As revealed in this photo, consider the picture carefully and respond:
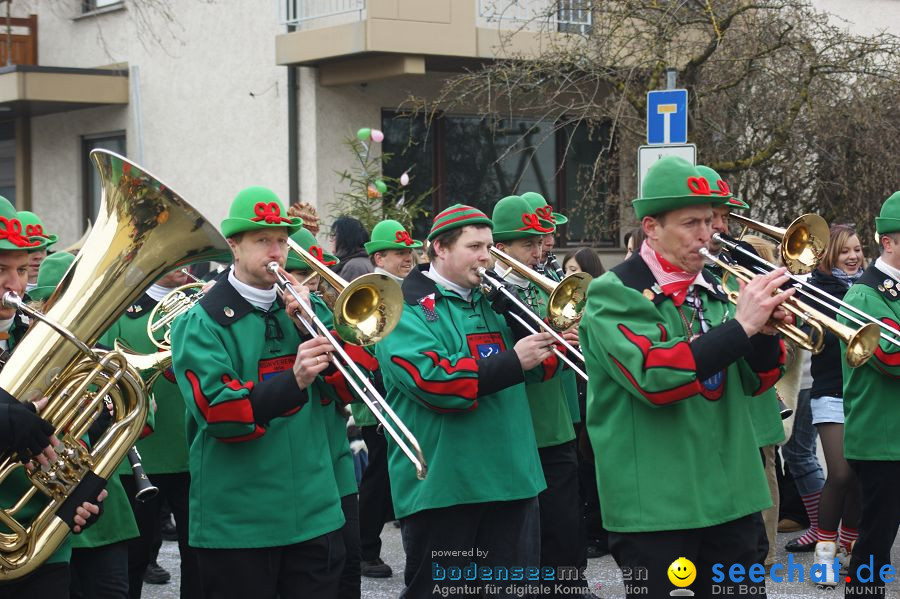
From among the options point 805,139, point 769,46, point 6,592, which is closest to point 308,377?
point 6,592

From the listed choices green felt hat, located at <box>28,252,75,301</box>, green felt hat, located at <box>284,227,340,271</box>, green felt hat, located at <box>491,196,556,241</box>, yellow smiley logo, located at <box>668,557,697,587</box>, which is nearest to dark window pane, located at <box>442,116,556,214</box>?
green felt hat, located at <box>284,227,340,271</box>

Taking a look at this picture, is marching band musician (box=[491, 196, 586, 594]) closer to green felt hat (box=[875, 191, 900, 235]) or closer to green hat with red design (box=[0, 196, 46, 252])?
green felt hat (box=[875, 191, 900, 235])

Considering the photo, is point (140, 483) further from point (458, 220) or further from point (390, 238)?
point (390, 238)

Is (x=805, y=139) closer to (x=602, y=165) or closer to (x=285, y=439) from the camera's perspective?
(x=602, y=165)

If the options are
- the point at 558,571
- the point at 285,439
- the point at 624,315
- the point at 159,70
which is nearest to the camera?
the point at 624,315

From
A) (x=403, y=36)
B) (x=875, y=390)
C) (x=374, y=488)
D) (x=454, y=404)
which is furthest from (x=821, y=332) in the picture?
(x=403, y=36)

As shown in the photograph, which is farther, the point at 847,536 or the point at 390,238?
the point at 390,238

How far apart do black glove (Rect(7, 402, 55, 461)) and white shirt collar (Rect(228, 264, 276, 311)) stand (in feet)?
2.98

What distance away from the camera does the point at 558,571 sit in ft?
21.2

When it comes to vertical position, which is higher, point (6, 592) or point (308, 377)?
point (308, 377)

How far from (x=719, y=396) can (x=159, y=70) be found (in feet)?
46.2

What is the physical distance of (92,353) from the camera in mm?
4652

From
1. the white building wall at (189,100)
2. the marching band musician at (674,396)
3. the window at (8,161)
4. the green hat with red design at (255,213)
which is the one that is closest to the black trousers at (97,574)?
the green hat with red design at (255,213)

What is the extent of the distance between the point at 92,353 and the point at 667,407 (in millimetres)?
2055
